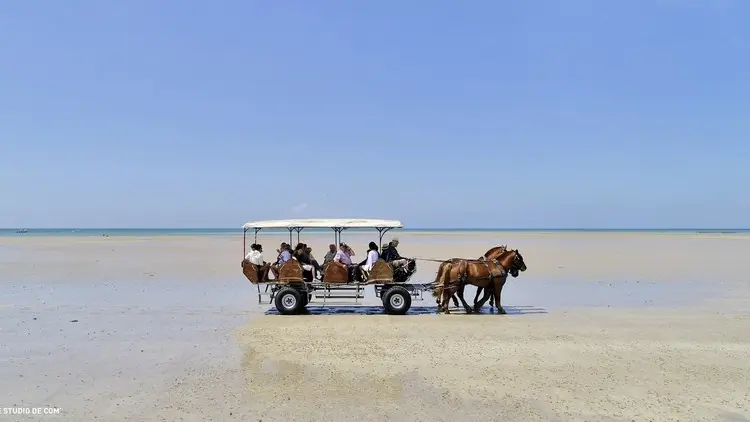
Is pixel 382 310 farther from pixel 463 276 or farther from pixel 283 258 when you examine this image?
pixel 283 258

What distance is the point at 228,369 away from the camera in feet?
29.1

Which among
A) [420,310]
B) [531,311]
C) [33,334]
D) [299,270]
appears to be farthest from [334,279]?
[33,334]

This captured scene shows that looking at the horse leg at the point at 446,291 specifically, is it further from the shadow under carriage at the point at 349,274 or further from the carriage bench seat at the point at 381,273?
the carriage bench seat at the point at 381,273

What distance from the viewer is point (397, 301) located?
1430cm

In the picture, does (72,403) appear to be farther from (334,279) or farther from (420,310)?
(420,310)

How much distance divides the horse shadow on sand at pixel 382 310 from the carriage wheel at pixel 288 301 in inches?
11.1

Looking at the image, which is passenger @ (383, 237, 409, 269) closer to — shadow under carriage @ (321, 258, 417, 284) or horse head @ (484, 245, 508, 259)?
shadow under carriage @ (321, 258, 417, 284)

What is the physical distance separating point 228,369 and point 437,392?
11.6 feet

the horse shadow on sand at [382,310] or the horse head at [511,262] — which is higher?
the horse head at [511,262]

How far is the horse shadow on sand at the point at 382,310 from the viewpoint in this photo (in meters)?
14.7

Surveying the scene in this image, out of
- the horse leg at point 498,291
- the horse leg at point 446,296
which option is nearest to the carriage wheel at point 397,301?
the horse leg at point 446,296

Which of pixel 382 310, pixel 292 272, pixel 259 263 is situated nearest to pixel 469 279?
pixel 382 310

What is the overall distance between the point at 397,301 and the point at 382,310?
1011mm

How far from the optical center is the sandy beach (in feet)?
23.6
